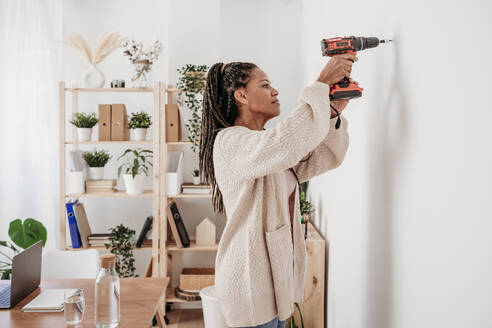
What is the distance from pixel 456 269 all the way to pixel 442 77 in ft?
1.37

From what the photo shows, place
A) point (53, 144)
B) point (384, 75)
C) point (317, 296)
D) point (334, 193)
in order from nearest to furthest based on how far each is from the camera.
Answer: point (384, 75)
point (334, 193)
point (317, 296)
point (53, 144)

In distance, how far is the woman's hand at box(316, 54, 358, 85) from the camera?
125 centimetres

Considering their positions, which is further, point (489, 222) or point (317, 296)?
point (317, 296)

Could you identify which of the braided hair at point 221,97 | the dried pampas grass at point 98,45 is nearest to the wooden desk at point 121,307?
the braided hair at point 221,97

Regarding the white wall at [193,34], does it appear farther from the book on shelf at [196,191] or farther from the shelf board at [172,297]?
the shelf board at [172,297]

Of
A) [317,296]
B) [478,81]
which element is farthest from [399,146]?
[317,296]

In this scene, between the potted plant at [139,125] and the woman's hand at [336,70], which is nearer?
the woman's hand at [336,70]

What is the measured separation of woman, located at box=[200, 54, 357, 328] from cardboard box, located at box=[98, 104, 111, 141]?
172cm

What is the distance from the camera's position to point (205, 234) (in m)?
3.11

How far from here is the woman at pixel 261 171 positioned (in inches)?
45.1

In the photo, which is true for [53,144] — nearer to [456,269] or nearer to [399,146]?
[399,146]

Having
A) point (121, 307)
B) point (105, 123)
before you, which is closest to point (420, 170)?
point (121, 307)

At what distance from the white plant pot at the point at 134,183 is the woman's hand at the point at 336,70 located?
2065mm

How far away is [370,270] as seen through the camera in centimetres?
147
